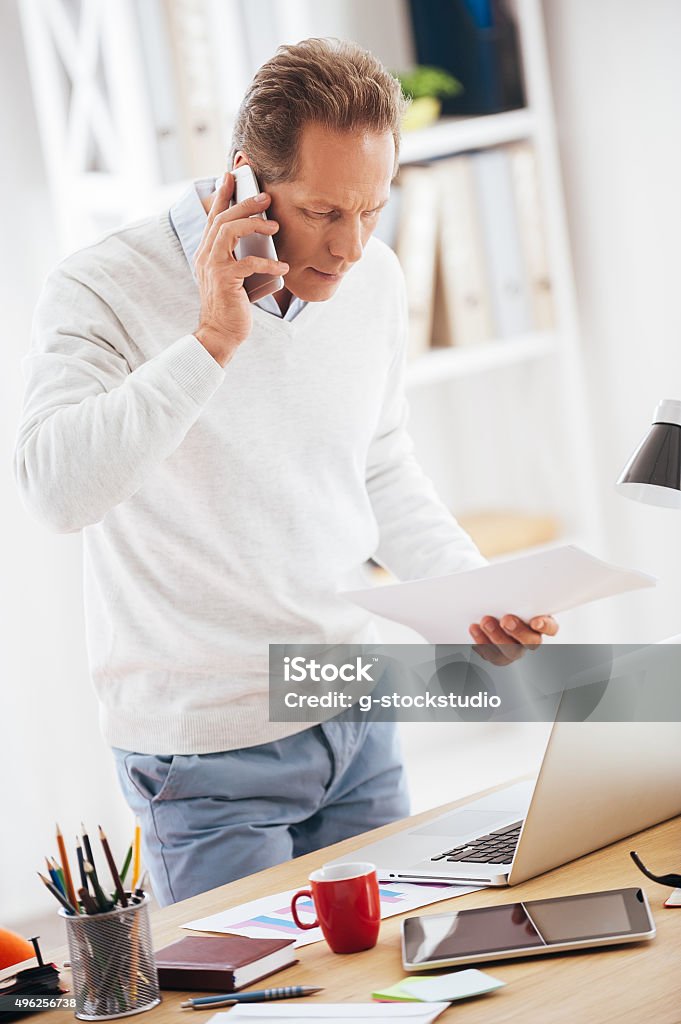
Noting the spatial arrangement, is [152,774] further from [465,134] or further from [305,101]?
[465,134]

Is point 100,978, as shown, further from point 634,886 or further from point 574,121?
point 574,121

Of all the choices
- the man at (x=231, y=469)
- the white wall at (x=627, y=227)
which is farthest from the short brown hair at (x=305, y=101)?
the white wall at (x=627, y=227)

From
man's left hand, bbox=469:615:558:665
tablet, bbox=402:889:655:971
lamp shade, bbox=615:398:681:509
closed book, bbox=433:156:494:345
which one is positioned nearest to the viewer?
tablet, bbox=402:889:655:971

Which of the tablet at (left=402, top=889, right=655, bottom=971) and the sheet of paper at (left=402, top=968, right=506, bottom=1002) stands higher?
the sheet of paper at (left=402, top=968, right=506, bottom=1002)

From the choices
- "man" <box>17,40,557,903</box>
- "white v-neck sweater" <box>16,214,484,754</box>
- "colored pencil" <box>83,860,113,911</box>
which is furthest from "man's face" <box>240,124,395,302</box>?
"colored pencil" <box>83,860,113,911</box>

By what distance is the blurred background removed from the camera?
2844 mm

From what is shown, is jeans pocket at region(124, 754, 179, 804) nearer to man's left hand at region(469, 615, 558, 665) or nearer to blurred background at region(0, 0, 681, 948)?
man's left hand at region(469, 615, 558, 665)

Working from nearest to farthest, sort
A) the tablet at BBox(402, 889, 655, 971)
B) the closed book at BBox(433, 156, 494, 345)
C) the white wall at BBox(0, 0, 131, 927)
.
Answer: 1. the tablet at BBox(402, 889, 655, 971)
2. the white wall at BBox(0, 0, 131, 927)
3. the closed book at BBox(433, 156, 494, 345)

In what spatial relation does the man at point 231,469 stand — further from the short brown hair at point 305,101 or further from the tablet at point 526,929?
the tablet at point 526,929

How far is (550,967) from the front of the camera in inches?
43.8

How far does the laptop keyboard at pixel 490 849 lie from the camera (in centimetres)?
140

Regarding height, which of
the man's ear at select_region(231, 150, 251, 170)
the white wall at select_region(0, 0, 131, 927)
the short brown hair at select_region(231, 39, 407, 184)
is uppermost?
the short brown hair at select_region(231, 39, 407, 184)

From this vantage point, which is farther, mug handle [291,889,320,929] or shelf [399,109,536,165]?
shelf [399,109,536,165]

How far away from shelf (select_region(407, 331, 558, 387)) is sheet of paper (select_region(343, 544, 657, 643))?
1562mm
